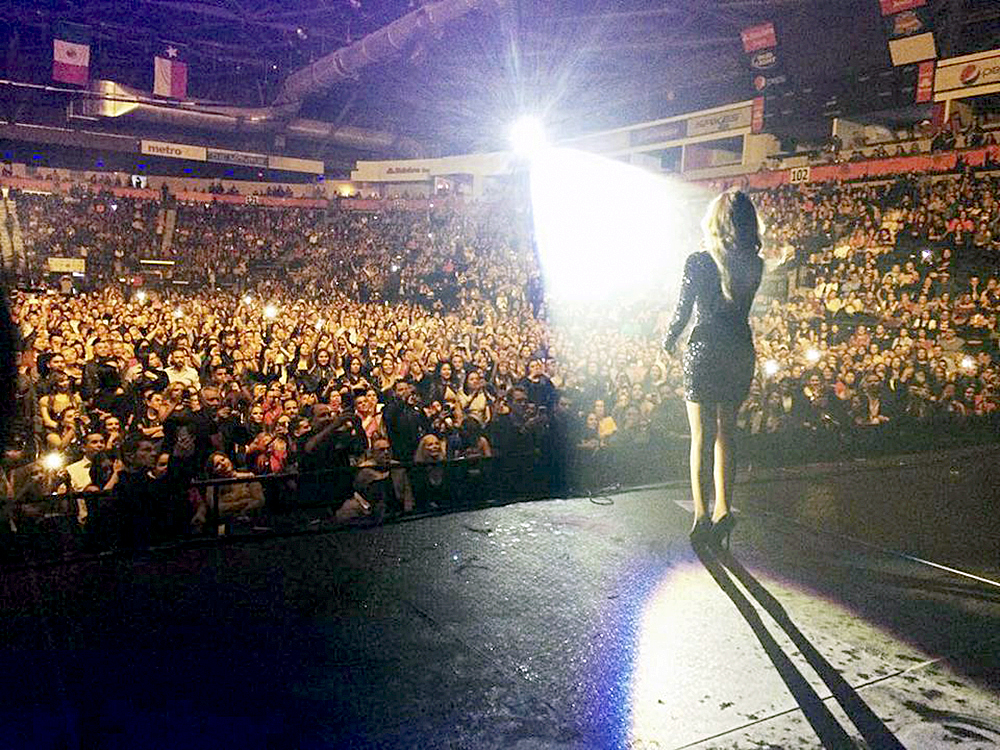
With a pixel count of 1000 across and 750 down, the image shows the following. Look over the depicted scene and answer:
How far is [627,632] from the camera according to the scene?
92.4 inches

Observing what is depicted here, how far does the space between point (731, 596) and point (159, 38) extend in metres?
28.9

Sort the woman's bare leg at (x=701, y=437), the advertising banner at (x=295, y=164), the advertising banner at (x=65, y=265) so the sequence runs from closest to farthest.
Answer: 1. the woman's bare leg at (x=701, y=437)
2. the advertising banner at (x=65, y=265)
3. the advertising banner at (x=295, y=164)

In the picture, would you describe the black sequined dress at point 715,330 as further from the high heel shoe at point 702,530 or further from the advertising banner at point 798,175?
the advertising banner at point 798,175

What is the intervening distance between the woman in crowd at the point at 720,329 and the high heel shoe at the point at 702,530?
0.07 metres

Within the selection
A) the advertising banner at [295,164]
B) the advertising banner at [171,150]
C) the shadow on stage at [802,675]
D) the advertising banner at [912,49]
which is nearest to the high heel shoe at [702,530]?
the shadow on stage at [802,675]

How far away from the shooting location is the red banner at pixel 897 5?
45.6ft

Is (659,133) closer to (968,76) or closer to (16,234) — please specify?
(968,76)

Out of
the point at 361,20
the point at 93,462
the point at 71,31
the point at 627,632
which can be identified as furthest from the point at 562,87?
the point at 627,632

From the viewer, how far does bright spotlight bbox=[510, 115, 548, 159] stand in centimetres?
3375

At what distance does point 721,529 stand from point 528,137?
32866mm

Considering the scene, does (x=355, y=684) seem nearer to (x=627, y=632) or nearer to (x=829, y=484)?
(x=627, y=632)

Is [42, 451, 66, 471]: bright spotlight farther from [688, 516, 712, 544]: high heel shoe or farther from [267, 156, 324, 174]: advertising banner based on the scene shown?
[267, 156, 324, 174]: advertising banner

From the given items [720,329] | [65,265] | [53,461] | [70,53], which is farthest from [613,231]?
[720,329]

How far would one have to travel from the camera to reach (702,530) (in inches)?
123
